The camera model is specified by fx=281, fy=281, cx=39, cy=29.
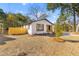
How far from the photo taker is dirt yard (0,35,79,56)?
3320 mm

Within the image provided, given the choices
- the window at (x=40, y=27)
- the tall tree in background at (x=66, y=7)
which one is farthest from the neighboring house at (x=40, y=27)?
the tall tree in background at (x=66, y=7)

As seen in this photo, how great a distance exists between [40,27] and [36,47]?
24cm

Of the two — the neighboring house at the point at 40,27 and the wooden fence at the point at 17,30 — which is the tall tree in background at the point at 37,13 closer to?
the neighboring house at the point at 40,27

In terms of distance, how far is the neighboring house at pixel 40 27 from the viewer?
3.35m

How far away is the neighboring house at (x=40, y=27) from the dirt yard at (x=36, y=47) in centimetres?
7

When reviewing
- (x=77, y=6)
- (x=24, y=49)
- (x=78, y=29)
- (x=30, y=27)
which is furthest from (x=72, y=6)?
(x=24, y=49)

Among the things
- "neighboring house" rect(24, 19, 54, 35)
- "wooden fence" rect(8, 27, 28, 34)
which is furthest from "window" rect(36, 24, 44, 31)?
"wooden fence" rect(8, 27, 28, 34)

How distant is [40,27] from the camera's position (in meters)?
3.36

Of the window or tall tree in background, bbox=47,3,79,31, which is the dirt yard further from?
tall tree in background, bbox=47,3,79,31

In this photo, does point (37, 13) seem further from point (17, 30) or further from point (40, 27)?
point (17, 30)

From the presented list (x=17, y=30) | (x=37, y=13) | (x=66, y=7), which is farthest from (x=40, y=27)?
(x=66, y=7)

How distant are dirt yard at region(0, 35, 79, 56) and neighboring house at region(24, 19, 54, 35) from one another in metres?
0.07

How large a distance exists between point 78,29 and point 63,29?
0.58ft

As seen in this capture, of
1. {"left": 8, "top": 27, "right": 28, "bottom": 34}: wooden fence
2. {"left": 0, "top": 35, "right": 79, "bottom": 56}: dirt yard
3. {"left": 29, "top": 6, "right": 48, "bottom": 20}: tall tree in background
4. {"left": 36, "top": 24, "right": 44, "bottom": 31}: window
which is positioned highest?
{"left": 29, "top": 6, "right": 48, "bottom": 20}: tall tree in background
